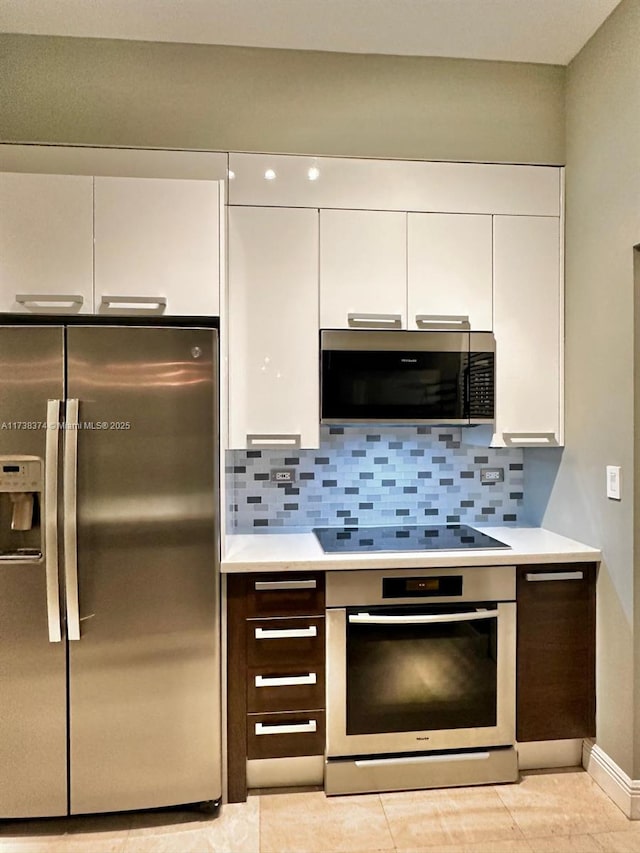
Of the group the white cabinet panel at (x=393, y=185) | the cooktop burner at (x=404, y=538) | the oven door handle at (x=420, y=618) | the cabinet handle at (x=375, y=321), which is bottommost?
the oven door handle at (x=420, y=618)

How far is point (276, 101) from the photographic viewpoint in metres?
2.50

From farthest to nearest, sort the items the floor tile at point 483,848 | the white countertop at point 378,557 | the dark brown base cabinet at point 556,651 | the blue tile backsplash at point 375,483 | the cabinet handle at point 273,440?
the blue tile backsplash at point 375,483
the cabinet handle at point 273,440
the dark brown base cabinet at point 556,651
the white countertop at point 378,557
the floor tile at point 483,848

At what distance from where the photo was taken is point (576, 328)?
8.29 ft

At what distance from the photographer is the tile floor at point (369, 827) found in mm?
1976

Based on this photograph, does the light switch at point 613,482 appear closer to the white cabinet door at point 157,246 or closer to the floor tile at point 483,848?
the floor tile at point 483,848

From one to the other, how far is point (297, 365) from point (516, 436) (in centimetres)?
102

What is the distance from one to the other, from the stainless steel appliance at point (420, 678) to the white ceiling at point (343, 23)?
85.1 inches

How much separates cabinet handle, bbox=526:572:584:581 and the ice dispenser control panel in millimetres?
1871

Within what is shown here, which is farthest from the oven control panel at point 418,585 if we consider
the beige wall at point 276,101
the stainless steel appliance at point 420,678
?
the beige wall at point 276,101

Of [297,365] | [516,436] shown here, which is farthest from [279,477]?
[516,436]

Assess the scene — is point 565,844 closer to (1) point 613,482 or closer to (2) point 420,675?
(2) point 420,675

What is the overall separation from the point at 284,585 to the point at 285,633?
18 cm

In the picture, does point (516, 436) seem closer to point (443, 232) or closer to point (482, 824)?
point (443, 232)

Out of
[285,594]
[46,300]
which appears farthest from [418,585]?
[46,300]
